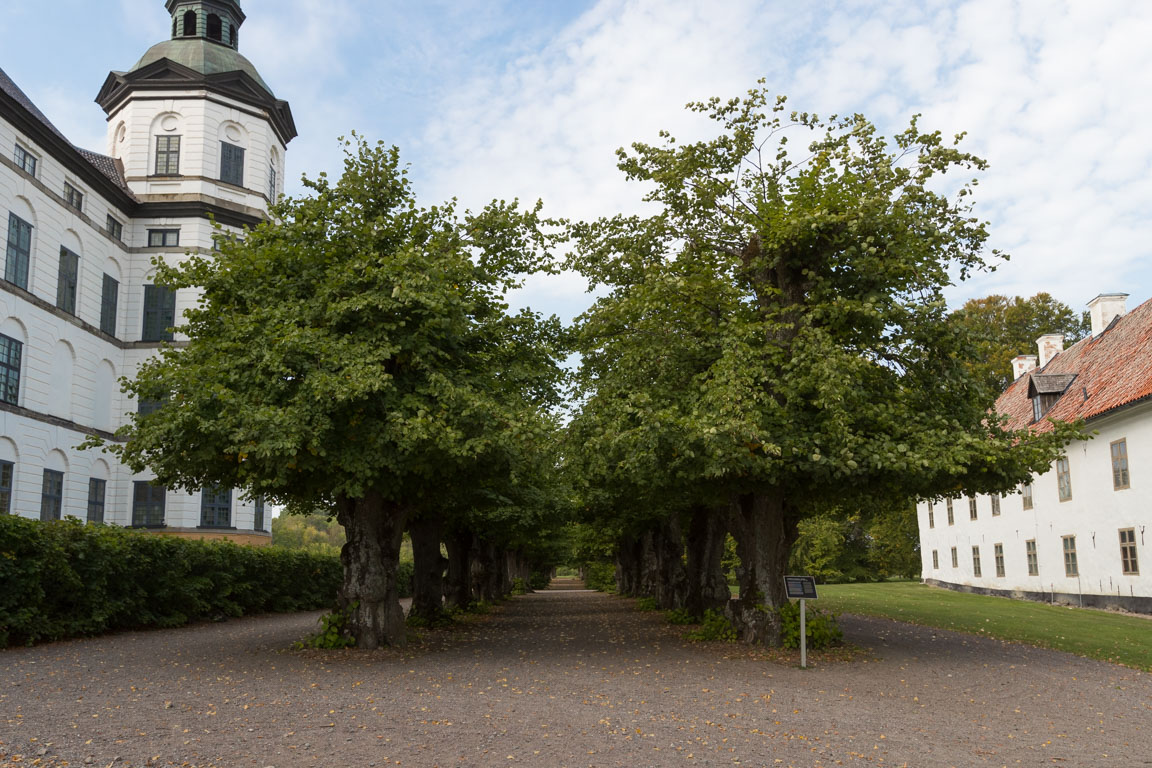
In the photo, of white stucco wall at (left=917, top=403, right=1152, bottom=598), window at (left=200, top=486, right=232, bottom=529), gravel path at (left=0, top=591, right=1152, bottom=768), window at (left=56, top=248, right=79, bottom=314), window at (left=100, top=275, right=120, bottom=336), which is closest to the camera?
gravel path at (left=0, top=591, right=1152, bottom=768)

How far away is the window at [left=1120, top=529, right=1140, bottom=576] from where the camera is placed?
96.5 ft

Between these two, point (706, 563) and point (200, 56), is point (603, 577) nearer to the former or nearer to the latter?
point (200, 56)

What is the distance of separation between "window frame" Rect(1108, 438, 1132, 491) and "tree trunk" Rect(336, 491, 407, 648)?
24.0 metres

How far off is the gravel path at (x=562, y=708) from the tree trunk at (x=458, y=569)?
12.6 metres

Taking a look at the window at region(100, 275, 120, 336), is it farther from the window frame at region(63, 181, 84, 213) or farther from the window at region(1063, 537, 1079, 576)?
the window at region(1063, 537, 1079, 576)

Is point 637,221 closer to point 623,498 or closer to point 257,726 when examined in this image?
point 623,498

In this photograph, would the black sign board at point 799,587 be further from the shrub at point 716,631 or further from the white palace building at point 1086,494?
the white palace building at point 1086,494

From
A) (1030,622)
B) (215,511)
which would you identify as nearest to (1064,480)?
(1030,622)

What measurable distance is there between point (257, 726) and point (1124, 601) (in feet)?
96.3

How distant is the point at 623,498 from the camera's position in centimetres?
2220

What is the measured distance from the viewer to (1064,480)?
3425cm

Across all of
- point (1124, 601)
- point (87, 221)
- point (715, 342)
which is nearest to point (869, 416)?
point (715, 342)

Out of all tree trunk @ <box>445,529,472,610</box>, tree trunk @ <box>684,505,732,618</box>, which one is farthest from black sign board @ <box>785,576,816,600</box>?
tree trunk @ <box>445,529,472,610</box>

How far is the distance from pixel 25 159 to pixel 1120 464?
37.7 m
